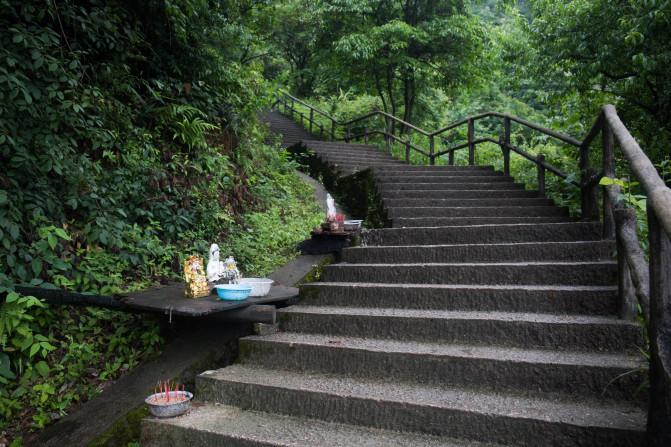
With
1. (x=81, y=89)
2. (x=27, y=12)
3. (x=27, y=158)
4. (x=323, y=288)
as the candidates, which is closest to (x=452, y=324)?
(x=323, y=288)

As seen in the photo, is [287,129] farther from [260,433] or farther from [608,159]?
[260,433]

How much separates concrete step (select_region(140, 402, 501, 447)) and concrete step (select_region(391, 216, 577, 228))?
2957 millimetres

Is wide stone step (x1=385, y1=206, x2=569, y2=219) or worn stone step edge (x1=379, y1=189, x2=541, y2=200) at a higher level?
worn stone step edge (x1=379, y1=189, x2=541, y2=200)

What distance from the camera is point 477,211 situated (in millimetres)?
5531

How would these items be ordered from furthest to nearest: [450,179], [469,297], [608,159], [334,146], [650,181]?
[334,146] → [450,179] → [608,159] → [469,297] → [650,181]

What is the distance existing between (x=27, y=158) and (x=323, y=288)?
262 centimetres

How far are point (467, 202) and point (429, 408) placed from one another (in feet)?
12.7

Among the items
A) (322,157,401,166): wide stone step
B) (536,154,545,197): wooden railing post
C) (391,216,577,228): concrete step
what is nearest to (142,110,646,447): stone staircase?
(391,216,577,228): concrete step

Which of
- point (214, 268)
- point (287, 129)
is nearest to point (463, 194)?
point (214, 268)

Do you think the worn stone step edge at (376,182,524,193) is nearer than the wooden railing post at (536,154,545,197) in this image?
No

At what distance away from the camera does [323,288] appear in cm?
400

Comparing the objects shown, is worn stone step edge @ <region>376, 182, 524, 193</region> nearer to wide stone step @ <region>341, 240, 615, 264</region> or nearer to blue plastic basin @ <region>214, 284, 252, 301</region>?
wide stone step @ <region>341, 240, 615, 264</region>

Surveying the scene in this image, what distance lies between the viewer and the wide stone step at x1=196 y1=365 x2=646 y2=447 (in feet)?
7.16

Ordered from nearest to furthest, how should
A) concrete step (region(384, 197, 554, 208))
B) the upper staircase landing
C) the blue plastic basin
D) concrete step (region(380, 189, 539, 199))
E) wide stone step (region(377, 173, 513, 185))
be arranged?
the blue plastic basin < concrete step (region(384, 197, 554, 208)) < concrete step (region(380, 189, 539, 199)) < wide stone step (region(377, 173, 513, 185)) < the upper staircase landing
